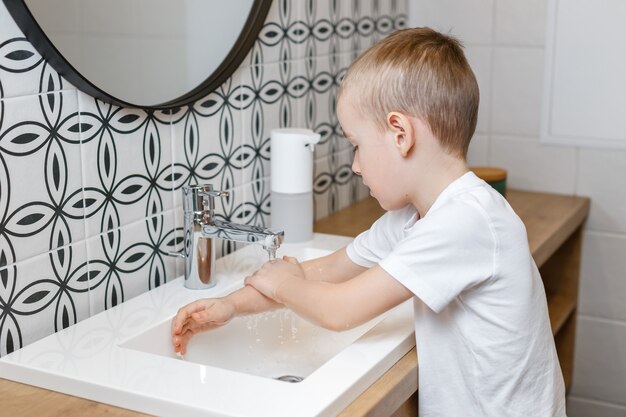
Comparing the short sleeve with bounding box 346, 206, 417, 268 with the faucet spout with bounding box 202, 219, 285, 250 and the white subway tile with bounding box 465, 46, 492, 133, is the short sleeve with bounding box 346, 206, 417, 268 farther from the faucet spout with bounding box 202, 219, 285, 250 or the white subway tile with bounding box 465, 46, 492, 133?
the white subway tile with bounding box 465, 46, 492, 133

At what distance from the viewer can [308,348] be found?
143 cm

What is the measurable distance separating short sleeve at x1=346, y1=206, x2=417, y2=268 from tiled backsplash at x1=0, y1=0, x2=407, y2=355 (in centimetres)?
30

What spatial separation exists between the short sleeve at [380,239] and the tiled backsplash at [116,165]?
1.00ft

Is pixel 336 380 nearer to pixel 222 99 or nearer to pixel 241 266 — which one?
pixel 241 266

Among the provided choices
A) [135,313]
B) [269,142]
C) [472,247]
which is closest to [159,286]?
[135,313]

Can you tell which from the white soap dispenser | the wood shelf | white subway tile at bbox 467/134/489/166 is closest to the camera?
the white soap dispenser

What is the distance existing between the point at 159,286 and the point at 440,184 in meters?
0.51

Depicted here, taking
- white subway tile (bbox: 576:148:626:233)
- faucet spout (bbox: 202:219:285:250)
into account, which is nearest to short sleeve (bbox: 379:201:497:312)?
faucet spout (bbox: 202:219:285:250)

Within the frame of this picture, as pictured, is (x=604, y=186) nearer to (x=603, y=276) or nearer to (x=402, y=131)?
(x=603, y=276)

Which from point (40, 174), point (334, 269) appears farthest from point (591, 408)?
point (40, 174)

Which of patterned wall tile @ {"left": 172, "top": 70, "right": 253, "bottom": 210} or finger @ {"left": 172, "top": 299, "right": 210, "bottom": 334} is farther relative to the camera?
patterned wall tile @ {"left": 172, "top": 70, "right": 253, "bottom": 210}

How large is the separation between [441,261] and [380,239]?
26 cm

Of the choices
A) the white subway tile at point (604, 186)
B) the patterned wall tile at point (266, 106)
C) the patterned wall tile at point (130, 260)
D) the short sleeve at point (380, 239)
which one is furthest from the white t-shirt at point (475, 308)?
the white subway tile at point (604, 186)

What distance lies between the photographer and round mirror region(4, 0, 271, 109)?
113 cm
